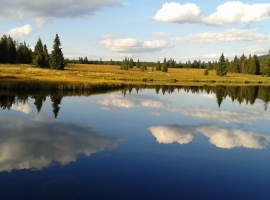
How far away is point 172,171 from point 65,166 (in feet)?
16.3

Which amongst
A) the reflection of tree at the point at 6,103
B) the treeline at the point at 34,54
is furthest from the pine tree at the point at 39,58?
the reflection of tree at the point at 6,103

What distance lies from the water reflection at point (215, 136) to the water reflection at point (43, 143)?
387cm

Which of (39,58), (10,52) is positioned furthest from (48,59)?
(10,52)

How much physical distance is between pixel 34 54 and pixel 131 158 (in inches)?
3679

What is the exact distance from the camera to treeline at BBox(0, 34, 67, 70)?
85438mm

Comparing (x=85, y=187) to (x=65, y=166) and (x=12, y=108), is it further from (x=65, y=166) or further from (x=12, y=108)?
(x=12, y=108)

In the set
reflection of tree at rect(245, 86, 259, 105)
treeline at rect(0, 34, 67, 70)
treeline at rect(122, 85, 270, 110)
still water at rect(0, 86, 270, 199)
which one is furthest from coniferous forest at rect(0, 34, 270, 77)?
still water at rect(0, 86, 270, 199)

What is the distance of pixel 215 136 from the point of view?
771 inches

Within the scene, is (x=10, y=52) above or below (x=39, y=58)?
above

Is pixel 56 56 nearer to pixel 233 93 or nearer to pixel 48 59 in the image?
pixel 48 59

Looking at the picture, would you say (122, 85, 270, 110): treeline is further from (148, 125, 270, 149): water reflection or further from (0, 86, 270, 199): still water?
(0, 86, 270, 199): still water

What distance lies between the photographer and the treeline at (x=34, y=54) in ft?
280

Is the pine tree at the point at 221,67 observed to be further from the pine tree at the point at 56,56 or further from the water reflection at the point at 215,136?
the water reflection at the point at 215,136

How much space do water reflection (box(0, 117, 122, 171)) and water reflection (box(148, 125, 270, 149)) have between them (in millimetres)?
3871
